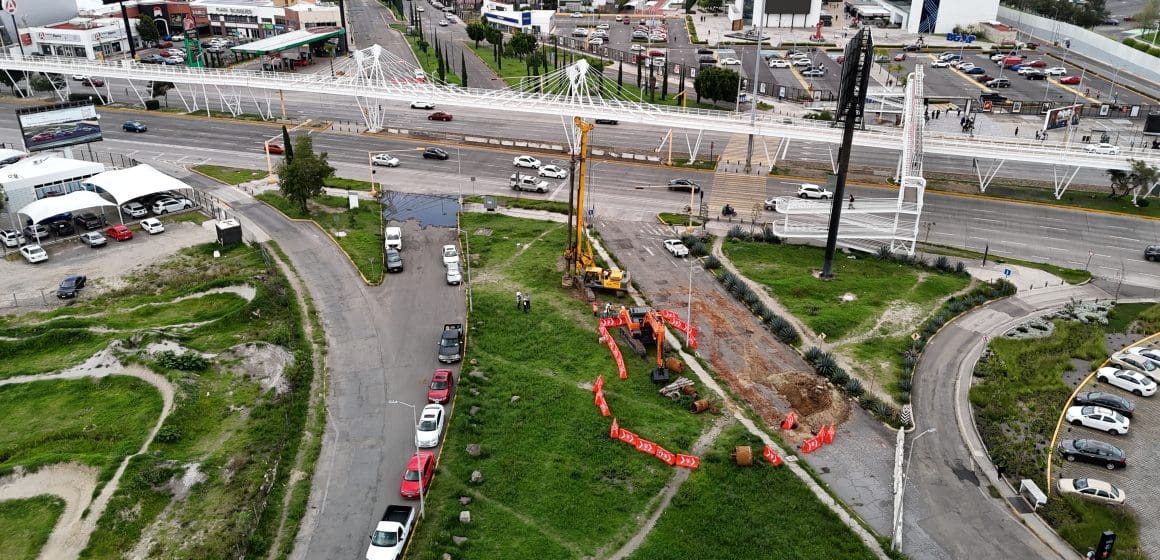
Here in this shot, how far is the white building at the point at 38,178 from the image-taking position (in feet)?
232

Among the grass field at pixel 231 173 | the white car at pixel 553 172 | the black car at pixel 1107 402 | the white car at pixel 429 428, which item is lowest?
the black car at pixel 1107 402

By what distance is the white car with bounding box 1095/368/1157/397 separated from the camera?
4697cm

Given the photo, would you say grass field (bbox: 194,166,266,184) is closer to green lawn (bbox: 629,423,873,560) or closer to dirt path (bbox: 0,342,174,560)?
dirt path (bbox: 0,342,174,560)

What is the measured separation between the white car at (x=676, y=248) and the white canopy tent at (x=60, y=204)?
4750cm

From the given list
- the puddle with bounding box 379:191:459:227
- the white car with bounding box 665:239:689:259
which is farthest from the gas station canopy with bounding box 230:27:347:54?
the white car with bounding box 665:239:689:259

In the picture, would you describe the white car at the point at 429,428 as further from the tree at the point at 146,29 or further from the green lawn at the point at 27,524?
the tree at the point at 146,29

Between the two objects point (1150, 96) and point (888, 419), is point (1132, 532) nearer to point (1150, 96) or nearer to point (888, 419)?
point (888, 419)

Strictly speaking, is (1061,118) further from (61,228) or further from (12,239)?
(12,239)

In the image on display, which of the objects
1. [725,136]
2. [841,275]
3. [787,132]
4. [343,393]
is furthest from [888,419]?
[725,136]

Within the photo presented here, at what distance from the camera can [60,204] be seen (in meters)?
69.3

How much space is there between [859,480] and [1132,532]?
453 inches

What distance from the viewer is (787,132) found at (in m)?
80.4

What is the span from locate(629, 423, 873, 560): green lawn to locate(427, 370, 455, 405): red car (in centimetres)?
1411

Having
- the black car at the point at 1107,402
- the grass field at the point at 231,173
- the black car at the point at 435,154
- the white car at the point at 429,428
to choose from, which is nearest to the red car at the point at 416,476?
the white car at the point at 429,428
